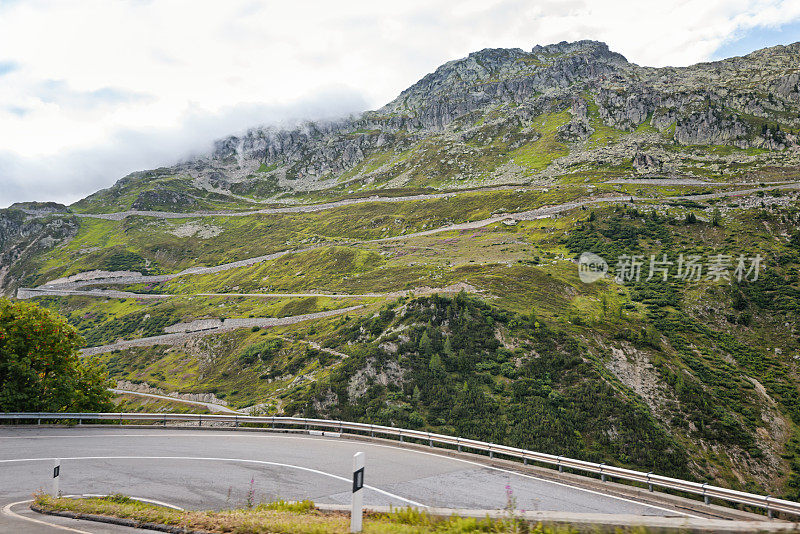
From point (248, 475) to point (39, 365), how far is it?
21.5 meters

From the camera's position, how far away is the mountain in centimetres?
3384

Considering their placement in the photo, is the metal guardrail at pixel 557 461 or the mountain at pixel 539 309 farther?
the mountain at pixel 539 309

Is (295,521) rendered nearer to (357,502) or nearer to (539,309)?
(357,502)

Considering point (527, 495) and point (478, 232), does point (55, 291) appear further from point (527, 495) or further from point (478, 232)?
point (527, 495)

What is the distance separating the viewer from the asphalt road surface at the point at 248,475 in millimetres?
12352

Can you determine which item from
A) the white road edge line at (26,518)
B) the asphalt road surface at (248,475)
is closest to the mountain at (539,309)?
the asphalt road surface at (248,475)

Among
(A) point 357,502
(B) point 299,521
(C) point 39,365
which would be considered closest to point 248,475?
(B) point 299,521

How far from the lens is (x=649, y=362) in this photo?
4034 cm

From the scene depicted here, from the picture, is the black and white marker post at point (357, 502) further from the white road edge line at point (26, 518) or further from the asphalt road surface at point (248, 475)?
the white road edge line at point (26, 518)

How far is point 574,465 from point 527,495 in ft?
9.89

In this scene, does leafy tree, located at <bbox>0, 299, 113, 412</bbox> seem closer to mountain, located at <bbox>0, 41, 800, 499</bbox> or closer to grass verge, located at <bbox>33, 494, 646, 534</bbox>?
mountain, located at <bbox>0, 41, 800, 499</bbox>

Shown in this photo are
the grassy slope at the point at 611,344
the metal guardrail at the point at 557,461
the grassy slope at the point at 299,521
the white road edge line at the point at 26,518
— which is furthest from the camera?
the grassy slope at the point at 611,344

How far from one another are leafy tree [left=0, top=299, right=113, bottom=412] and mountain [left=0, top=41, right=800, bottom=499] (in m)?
17.1

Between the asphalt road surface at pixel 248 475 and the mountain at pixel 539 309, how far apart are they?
53.2 ft
